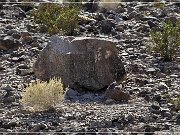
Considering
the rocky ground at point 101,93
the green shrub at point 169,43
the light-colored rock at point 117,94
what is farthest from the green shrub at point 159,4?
the light-colored rock at point 117,94

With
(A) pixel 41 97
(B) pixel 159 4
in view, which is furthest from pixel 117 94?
(B) pixel 159 4

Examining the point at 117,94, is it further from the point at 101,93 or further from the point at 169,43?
the point at 169,43

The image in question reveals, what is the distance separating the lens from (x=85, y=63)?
9.98 meters

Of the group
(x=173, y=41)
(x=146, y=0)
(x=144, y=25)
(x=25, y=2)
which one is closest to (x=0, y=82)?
(x=173, y=41)

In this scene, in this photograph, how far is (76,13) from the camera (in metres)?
14.0

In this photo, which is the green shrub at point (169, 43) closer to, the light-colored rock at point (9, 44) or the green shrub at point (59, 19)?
the green shrub at point (59, 19)

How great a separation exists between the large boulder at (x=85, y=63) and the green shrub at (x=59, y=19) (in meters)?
3.41

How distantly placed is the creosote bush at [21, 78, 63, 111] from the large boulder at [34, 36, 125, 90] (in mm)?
1081

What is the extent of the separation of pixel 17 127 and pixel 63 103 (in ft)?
3.95

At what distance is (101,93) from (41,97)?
144 centimetres

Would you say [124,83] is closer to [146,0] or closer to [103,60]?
[103,60]

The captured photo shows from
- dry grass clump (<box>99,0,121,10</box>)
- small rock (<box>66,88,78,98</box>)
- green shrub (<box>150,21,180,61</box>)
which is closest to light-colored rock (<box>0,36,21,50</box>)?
green shrub (<box>150,21,180,61</box>)

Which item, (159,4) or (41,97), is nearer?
(41,97)

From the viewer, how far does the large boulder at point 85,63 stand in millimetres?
9945
